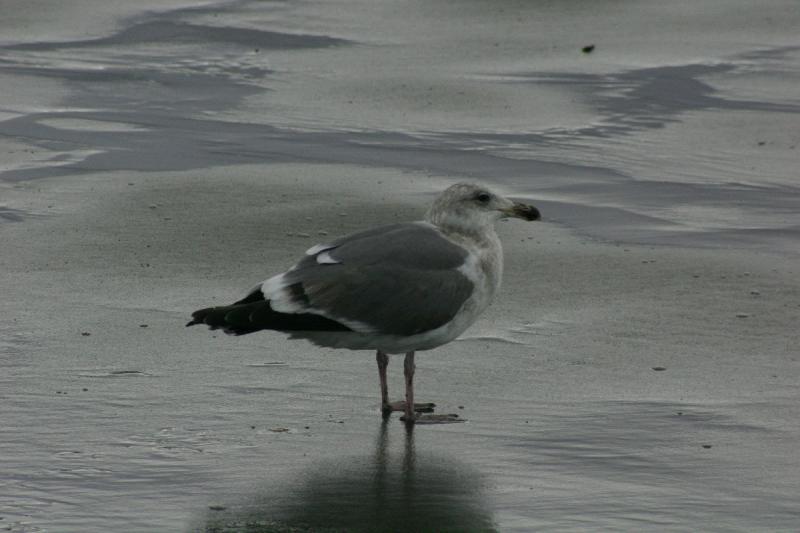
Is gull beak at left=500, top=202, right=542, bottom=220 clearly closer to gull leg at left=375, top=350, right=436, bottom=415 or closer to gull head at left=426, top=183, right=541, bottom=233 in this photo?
gull head at left=426, top=183, right=541, bottom=233

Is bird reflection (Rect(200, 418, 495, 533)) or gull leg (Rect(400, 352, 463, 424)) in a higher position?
gull leg (Rect(400, 352, 463, 424))

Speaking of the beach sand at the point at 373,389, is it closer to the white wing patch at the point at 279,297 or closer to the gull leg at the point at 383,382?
the gull leg at the point at 383,382

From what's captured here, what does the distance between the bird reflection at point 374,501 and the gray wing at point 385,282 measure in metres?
0.69

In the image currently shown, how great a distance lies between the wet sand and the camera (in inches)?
233

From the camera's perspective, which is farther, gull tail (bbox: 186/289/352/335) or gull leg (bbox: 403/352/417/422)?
gull leg (bbox: 403/352/417/422)

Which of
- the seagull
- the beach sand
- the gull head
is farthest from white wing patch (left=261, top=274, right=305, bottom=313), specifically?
the gull head

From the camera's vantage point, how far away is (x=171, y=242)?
968 cm

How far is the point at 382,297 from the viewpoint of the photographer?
6.85 metres

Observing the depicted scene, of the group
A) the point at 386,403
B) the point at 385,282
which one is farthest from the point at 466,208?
the point at 386,403

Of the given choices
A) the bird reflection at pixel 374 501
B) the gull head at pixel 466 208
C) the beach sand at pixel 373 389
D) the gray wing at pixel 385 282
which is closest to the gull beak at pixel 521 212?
the gull head at pixel 466 208

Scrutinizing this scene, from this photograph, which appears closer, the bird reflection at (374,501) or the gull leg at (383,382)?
the bird reflection at (374,501)

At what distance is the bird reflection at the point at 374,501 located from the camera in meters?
5.53

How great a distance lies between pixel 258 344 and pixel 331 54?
8357mm

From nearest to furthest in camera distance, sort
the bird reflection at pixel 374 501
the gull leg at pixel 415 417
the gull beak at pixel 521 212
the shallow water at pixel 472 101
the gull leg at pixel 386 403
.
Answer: the bird reflection at pixel 374 501
the gull leg at pixel 415 417
the gull leg at pixel 386 403
the gull beak at pixel 521 212
the shallow water at pixel 472 101
